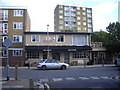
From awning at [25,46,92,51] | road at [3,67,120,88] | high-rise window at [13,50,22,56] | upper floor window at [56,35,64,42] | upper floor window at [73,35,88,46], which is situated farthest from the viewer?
upper floor window at [73,35,88,46]

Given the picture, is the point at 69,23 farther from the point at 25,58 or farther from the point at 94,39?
→ the point at 25,58

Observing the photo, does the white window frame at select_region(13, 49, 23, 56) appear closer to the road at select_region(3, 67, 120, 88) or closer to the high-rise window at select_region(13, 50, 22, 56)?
the high-rise window at select_region(13, 50, 22, 56)

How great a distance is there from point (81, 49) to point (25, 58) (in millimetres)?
10265

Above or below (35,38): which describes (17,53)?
below

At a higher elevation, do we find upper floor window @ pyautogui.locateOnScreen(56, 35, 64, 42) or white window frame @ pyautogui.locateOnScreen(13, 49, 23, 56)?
upper floor window @ pyautogui.locateOnScreen(56, 35, 64, 42)

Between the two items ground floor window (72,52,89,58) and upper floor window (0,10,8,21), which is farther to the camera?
ground floor window (72,52,89,58)

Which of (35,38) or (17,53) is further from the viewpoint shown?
(35,38)

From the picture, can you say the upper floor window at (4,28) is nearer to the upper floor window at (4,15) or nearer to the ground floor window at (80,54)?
the upper floor window at (4,15)

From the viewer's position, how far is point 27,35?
35344 millimetres

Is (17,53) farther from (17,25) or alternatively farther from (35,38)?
(17,25)

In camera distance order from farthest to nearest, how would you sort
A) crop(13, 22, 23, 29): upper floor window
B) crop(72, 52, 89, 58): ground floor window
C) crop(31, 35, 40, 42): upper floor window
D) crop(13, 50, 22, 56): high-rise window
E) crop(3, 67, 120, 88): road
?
crop(72, 52, 89, 58): ground floor window → crop(13, 22, 23, 29): upper floor window → crop(31, 35, 40, 42): upper floor window → crop(13, 50, 22, 56): high-rise window → crop(3, 67, 120, 88): road

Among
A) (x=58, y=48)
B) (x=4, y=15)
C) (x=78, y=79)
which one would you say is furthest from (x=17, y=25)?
(x=78, y=79)

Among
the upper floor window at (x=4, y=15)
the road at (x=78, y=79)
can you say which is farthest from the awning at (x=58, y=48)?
the road at (x=78, y=79)

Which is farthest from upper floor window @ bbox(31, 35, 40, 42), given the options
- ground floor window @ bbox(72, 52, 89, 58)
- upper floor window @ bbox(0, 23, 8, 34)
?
ground floor window @ bbox(72, 52, 89, 58)
